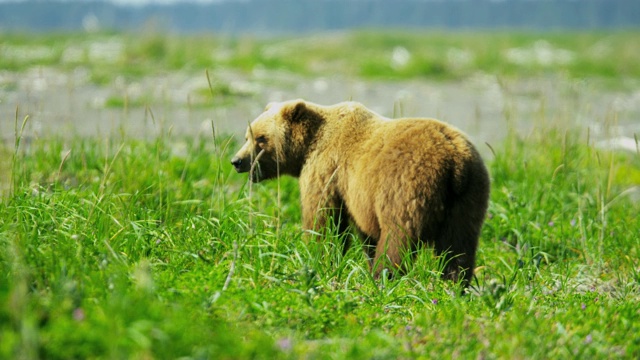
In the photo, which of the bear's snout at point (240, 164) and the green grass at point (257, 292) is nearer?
the green grass at point (257, 292)

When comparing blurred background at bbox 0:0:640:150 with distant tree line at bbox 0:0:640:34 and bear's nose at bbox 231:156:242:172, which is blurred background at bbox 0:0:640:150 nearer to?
bear's nose at bbox 231:156:242:172

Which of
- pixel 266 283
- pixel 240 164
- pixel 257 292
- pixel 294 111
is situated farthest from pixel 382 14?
pixel 257 292

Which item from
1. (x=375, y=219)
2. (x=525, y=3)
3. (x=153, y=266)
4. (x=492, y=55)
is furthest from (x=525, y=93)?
(x=525, y=3)

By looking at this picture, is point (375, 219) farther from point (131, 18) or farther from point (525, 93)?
point (131, 18)

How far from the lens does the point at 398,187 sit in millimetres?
3887

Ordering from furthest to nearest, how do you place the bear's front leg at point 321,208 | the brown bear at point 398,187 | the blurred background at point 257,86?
the blurred background at point 257,86 < the bear's front leg at point 321,208 < the brown bear at point 398,187

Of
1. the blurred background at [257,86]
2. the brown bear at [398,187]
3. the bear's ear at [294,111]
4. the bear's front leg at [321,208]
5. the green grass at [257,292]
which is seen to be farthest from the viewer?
the blurred background at [257,86]

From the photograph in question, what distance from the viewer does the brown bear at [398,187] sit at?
385 cm

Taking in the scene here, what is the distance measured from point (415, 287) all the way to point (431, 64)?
15.6m

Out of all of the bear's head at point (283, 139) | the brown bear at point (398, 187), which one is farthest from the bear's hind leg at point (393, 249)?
the bear's head at point (283, 139)

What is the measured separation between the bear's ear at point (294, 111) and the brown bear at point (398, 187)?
0.78ft

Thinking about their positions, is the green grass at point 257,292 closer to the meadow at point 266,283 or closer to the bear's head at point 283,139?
the meadow at point 266,283

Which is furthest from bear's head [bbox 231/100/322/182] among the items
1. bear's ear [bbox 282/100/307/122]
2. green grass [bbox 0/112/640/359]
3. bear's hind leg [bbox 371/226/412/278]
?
bear's hind leg [bbox 371/226/412/278]

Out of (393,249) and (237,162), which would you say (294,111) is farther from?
(393,249)
